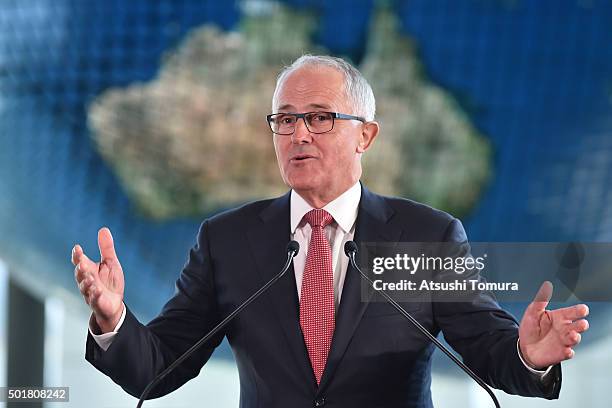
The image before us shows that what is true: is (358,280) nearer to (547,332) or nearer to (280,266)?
(280,266)

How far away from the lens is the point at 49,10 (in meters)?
2.35

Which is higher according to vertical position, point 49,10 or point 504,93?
point 49,10

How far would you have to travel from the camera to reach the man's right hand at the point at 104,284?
1.27 meters

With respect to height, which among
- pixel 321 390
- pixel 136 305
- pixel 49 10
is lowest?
pixel 321 390

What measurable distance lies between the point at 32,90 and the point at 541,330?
1.74m

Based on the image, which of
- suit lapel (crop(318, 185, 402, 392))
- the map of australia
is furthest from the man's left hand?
the map of australia

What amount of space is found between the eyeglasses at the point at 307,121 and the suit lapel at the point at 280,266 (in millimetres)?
165

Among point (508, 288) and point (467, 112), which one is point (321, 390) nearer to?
point (508, 288)

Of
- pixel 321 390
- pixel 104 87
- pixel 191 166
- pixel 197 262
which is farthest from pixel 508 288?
pixel 104 87

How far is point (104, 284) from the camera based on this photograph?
1.31 m

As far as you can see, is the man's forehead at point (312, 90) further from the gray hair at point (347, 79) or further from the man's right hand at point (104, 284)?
the man's right hand at point (104, 284)

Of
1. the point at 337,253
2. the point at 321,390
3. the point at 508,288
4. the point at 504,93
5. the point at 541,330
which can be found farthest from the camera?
the point at 504,93

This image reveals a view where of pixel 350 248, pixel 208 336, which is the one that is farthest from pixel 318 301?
pixel 208 336

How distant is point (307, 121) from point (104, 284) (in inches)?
19.5
